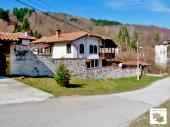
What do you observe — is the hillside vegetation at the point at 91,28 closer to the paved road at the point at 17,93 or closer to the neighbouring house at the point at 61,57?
the neighbouring house at the point at 61,57

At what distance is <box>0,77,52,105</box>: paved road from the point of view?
2012 cm

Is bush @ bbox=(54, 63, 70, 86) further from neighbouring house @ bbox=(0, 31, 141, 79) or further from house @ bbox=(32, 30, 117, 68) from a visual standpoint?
house @ bbox=(32, 30, 117, 68)

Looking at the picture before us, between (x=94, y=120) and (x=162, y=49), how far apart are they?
240ft

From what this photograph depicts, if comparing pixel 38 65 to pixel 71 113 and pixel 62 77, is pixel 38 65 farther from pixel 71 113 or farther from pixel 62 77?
pixel 71 113

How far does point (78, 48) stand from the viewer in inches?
1879

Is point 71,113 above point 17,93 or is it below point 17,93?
below

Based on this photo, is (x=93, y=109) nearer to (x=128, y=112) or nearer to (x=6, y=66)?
(x=128, y=112)

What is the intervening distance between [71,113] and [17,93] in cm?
642

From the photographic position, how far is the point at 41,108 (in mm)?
17828

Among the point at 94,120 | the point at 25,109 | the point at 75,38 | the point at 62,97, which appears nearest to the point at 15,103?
the point at 25,109

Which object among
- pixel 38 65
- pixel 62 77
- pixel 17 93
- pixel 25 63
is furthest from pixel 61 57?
pixel 17 93

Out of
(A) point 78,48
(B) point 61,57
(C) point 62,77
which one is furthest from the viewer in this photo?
(A) point 78,48

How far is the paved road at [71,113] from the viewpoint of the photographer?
14484mm

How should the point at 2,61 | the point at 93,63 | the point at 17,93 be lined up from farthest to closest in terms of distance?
the point at 93,63 → the point at 2,61 → the point at 17,93
